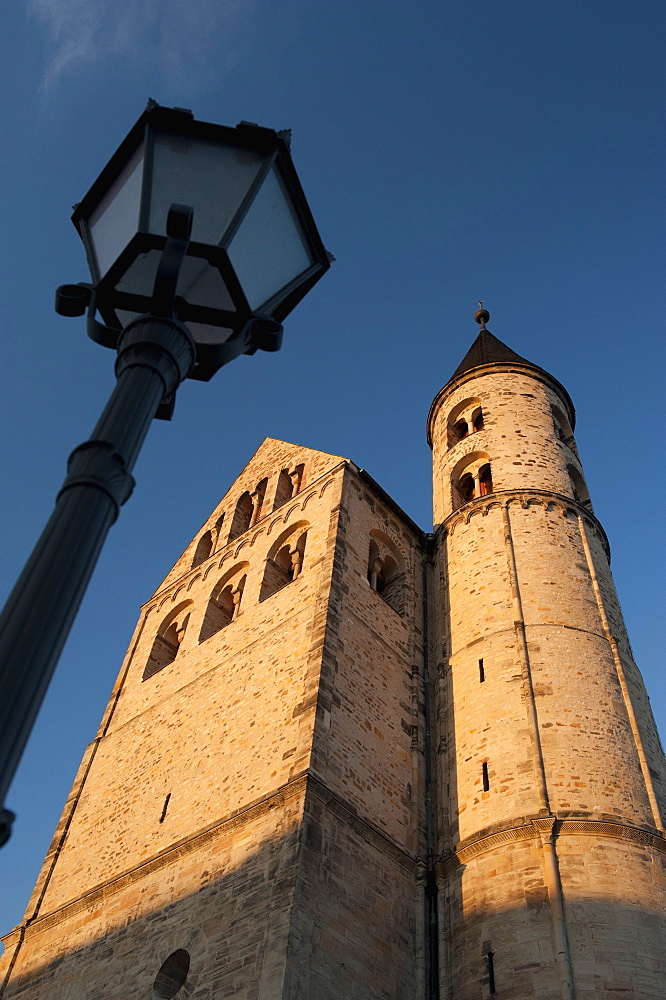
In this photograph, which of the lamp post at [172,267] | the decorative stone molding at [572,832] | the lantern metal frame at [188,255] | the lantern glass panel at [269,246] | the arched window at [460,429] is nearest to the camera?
the lamp post at [172,267]

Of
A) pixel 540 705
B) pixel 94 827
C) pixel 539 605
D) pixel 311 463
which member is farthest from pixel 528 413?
pixel 94 827

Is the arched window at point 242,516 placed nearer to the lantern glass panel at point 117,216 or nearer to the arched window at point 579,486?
the arched window at point 579,486

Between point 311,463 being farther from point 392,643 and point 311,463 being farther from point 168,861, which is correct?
point 168,861

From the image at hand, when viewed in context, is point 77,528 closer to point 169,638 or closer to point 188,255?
point 188,255

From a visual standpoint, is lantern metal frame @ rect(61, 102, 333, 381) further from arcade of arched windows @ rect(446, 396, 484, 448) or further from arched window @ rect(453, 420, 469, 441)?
arched window @ rect(453, 420, 469, 441)

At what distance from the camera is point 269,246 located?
164 inches

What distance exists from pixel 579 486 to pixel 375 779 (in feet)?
34.6

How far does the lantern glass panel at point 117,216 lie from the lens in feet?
12.6

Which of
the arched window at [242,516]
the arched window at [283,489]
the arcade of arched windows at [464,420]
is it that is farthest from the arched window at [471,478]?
the arched window at [242,516]

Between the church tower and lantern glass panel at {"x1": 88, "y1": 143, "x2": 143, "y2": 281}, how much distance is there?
8.82 m

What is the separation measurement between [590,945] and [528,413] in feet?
45.1

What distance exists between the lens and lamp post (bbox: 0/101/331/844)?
340 centimetres

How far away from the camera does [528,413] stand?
2220cm

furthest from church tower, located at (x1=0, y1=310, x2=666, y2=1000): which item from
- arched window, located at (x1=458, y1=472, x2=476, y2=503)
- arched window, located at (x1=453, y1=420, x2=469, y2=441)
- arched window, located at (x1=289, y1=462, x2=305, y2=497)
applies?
arched window, located at (x1=453, y1=420, x2=469, y2=441)
